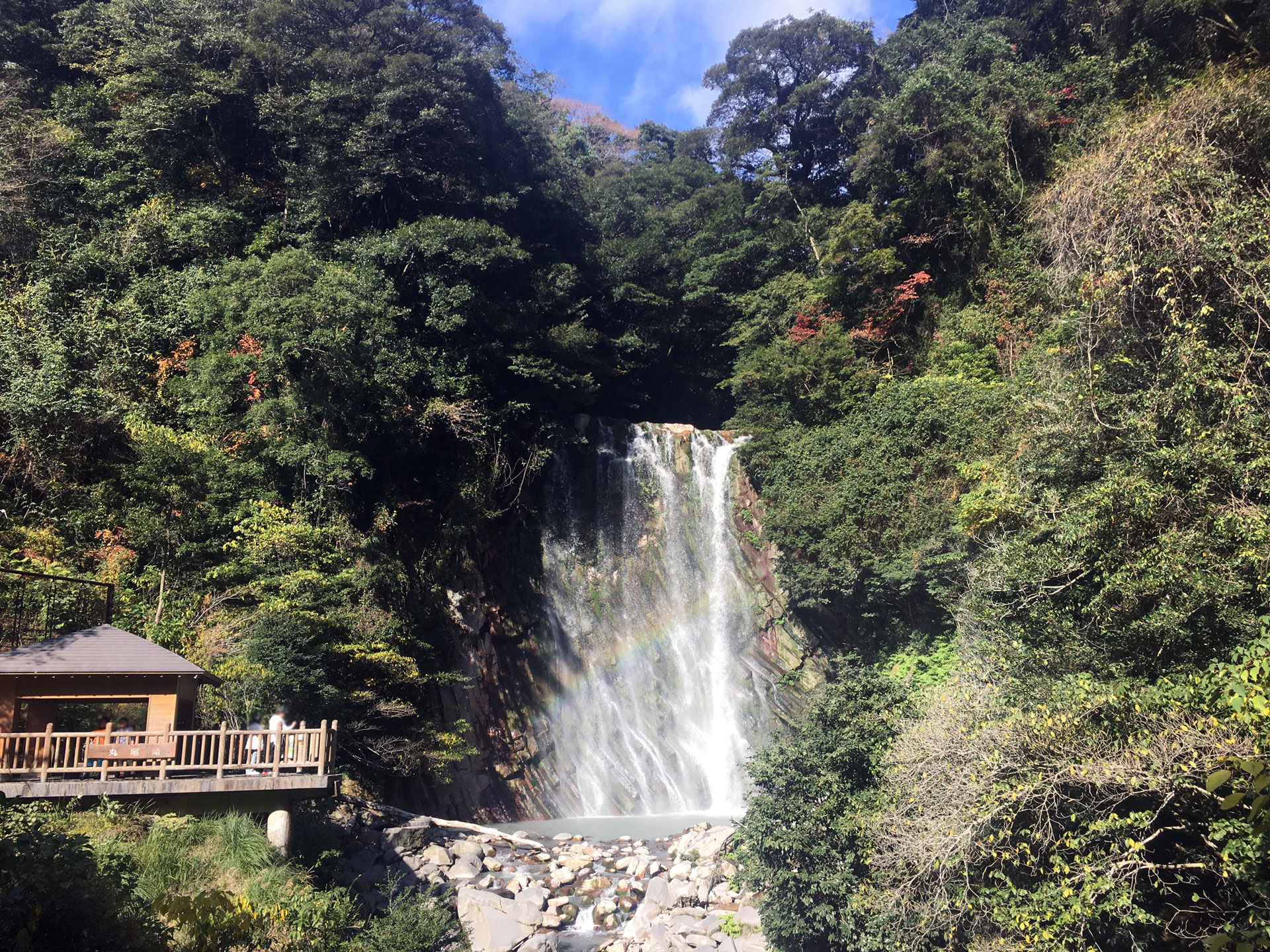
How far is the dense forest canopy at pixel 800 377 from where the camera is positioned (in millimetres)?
8648

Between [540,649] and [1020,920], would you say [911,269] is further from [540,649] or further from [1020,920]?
[1020,920]

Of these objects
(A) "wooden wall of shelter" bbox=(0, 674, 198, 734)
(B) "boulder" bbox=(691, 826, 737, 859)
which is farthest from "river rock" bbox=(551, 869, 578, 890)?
(A) "wooden wall of shelter" bbox=(0, 674, 198, 734)

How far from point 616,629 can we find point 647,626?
2.50 feet

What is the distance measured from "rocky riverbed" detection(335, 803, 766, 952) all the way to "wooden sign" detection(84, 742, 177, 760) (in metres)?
3.21

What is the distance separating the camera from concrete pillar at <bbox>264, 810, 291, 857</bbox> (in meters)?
10.1

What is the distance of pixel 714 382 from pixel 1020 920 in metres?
19.5

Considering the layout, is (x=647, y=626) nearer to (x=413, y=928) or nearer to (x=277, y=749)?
(x=413, y=928)

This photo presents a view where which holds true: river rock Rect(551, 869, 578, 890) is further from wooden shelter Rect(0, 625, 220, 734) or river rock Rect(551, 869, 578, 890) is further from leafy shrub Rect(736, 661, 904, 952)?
wooden shelter Rect(0, 625, 220, 734)

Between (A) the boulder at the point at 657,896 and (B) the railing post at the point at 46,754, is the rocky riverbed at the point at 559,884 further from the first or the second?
(B) the railing post at the point at 46,754


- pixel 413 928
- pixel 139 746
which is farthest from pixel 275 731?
pixel 413 928

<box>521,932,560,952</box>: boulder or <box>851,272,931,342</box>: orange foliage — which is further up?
<box>851,272,931,342</box>: orange foliage

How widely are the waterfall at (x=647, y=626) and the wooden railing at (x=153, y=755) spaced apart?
353 inches

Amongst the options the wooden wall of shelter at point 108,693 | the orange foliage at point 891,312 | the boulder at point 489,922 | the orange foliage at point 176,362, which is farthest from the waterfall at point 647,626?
the wooden wall of shelter at point 108,693

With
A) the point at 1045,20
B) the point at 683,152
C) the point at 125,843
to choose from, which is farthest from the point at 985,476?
the point at 683,152
